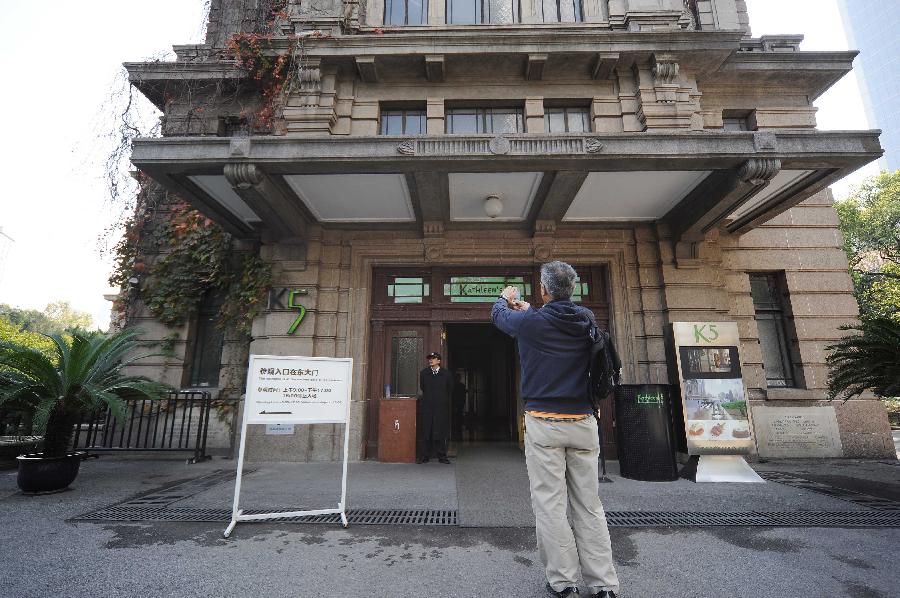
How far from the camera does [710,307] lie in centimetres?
792

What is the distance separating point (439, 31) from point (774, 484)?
399 inches

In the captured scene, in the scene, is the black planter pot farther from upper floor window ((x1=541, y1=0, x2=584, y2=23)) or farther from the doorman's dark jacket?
upper floor window ((x1=541, y1=0, x2=584, y2=23))

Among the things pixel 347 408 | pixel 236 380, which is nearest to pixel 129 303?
pixel 236 380

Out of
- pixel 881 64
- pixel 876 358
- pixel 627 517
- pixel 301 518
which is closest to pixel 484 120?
pixel 876 358

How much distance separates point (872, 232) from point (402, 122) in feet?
74.0

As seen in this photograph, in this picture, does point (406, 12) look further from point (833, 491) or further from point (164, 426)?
point (833, 491)

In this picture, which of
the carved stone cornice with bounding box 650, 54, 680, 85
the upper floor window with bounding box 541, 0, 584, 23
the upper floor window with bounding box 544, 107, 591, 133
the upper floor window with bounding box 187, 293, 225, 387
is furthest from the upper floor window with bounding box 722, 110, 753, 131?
the upper floor window with bounding box 187, 293, 225, 387

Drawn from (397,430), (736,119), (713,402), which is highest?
(736,119)

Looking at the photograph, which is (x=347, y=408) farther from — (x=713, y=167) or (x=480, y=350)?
(x=480, y=350)

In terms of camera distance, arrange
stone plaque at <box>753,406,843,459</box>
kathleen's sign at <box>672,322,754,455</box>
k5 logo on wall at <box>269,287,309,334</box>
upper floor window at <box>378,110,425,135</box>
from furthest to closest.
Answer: upper floor window at <box>378,110,425,135</box>
k5 logo on wall at <box>269,287,309,334</box>
stone plaque at <box>753,406,843,459</box>
kathleen's sign at <box>672,322,754,455</box>

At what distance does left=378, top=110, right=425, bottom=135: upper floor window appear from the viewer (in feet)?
29.3

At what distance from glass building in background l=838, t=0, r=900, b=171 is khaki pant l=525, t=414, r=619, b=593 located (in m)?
176

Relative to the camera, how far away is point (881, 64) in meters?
130

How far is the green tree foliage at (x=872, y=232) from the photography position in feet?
57.2
